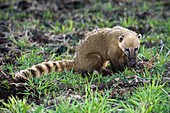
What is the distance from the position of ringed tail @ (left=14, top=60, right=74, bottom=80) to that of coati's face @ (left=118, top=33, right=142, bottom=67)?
929mm

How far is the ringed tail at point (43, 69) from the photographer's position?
636 cm

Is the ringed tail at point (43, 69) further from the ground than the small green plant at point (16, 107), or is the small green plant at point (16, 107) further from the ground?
the ringed tail at point (43, 69)

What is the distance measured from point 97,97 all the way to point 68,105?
647 mm

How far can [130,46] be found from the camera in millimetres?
6586

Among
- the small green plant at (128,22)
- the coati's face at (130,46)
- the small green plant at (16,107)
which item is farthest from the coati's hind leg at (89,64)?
the small green plant at (128,22)

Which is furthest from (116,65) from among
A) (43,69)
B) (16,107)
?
(16,107)

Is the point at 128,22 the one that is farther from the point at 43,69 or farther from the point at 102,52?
the point at 43,69

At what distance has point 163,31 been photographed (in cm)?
967

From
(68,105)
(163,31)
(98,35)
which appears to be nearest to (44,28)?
(163,31)

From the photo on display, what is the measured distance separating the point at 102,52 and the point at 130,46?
541 millimetres

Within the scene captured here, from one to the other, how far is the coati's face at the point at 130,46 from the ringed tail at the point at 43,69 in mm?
929

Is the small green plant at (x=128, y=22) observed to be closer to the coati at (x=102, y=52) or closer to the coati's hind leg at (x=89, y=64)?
the coati at (x=102, y=52)

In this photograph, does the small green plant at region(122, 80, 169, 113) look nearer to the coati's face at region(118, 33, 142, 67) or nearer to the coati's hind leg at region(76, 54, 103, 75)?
the coati's face at region(118, 33, 142, 67)

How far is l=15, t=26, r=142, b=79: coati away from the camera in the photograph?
6.65 m
